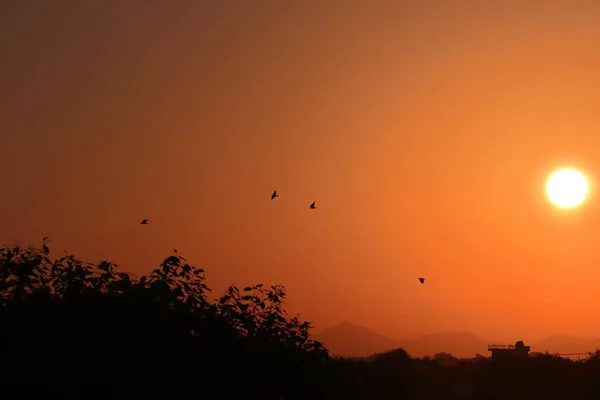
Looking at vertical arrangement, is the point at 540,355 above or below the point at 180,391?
above

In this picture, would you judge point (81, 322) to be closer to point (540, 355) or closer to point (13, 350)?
point (13, 350)

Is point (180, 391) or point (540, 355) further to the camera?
point (540, 355)

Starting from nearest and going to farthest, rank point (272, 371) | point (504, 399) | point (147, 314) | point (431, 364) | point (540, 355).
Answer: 1. point (147, 314)
2. point (272, 371)
3. point (504, 399)
4. point (540, 355)
5. point (431, 364)

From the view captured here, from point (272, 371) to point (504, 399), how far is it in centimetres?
7523

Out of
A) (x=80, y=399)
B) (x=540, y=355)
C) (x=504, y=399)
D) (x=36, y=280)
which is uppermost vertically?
(x=540, y=355)

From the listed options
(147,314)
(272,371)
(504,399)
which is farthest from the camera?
(504,399)

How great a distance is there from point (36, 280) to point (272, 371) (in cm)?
844

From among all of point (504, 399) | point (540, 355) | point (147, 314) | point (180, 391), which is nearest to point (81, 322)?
point (147, 314)

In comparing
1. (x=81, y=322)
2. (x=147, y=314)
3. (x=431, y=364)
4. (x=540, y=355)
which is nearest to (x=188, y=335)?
(x=147, y=314)

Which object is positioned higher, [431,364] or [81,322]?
[431,364]

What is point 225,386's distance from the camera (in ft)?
78.2

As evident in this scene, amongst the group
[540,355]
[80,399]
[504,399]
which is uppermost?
[540,355]

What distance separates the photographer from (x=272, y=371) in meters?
25.3

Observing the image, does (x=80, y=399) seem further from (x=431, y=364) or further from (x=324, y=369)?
(x=431, y=364)
